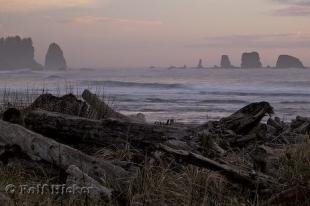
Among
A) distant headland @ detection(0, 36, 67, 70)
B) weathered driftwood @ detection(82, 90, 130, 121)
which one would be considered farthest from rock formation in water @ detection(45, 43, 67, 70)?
weathered driftwood @ detection(82, 90, 130, 121)

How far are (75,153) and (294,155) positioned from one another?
2901 millimetres

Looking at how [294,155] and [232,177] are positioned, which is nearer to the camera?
[232,177]

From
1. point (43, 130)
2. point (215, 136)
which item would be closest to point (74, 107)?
point (43, 130)

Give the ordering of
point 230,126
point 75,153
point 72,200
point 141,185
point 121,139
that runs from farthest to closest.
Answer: point 230,126
point 121,139
point 75,153
point 141,185
point 72,200

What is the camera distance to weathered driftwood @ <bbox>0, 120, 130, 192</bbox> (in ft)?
17.9

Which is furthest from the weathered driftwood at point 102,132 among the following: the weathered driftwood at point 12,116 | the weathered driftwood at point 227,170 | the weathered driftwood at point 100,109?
the weathered driftwood at point 100,109

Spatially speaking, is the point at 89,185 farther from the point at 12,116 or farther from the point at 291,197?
the point at 12,116

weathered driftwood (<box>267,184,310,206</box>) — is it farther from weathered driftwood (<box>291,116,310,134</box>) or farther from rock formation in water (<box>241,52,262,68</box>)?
rock formation in water (<box>241,52,262,68</box>)

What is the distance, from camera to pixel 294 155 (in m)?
6.71

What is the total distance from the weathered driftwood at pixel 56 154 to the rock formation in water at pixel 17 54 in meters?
149

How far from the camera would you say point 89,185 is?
4906mm

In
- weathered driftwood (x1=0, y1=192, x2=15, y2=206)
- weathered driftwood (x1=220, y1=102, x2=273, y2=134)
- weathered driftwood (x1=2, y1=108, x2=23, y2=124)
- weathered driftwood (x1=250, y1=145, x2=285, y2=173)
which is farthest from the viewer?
weathered driftwood (x1=220, y1=102, x2=273, y2=134)

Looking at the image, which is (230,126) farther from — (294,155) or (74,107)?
(74,107)
